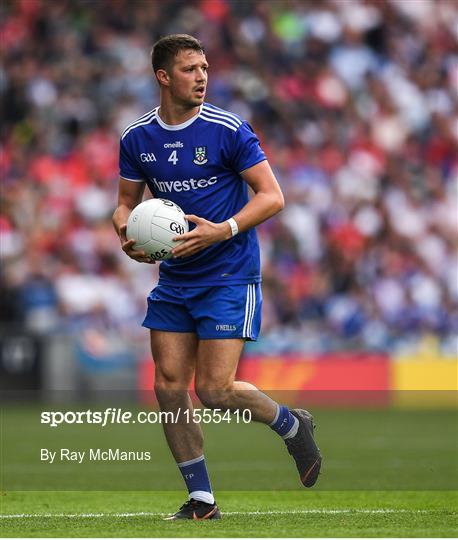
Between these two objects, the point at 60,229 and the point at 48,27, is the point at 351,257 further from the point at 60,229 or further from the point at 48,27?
the point at 48,27

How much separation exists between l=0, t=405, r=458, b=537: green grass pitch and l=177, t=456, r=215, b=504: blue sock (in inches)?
6.9

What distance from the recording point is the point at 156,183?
24.5 ft

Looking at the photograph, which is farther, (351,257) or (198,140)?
(351,257)

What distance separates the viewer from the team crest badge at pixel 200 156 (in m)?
7.27

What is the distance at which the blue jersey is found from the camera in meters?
7.27

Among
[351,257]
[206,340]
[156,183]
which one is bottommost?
[351,257]

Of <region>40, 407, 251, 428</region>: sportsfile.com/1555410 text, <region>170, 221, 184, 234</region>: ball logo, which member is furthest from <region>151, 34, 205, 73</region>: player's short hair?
<region>40, 407, 251, 428</region>: sportsfile.com/1555410 text

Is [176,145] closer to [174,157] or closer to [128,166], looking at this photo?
[174,157]

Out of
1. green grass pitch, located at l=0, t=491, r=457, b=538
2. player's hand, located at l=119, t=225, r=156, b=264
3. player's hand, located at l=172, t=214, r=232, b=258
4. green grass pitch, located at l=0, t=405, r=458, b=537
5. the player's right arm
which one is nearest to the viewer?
green grass pitch, located at l=0, t=491, r=457, b=538

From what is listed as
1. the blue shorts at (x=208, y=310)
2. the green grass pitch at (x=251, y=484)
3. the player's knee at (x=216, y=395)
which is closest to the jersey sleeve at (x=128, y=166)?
the blue shorts at (x=208, y=310)

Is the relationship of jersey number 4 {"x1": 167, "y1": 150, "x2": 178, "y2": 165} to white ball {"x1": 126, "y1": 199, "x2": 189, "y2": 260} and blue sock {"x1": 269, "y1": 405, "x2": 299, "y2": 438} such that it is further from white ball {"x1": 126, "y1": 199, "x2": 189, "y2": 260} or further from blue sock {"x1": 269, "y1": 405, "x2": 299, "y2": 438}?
blue sock {"x1": 269, "y1": 405, "x2": 299, "y2": 438}

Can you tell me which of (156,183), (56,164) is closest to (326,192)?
(56,164)

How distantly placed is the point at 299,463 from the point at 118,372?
10687mm

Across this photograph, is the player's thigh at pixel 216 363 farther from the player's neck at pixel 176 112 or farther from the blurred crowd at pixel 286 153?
the blurred crowd at pixel 286 153
